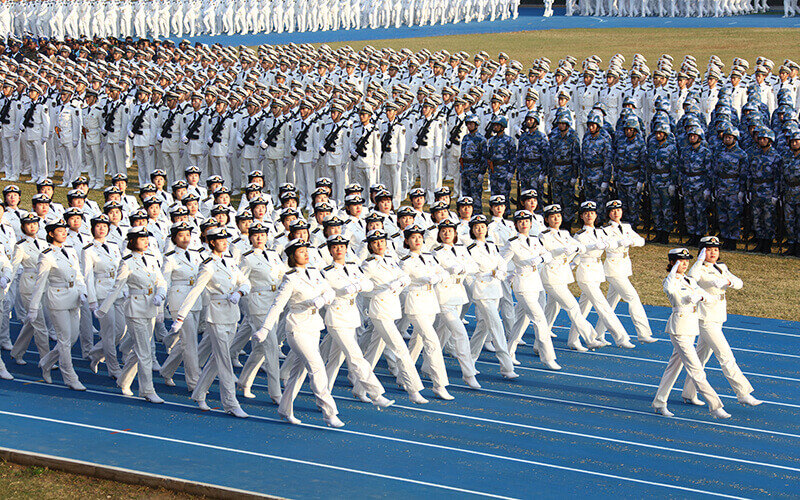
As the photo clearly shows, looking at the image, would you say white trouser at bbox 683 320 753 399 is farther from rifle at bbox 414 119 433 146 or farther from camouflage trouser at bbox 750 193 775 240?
rifle at bbox 414 119 433 146

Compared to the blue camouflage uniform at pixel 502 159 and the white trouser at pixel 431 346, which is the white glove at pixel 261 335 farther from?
the blue camouflage uniform at pixel 502 159

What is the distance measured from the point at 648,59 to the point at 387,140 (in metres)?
17.7

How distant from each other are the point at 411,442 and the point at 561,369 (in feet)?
8.84

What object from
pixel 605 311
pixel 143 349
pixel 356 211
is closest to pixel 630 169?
pixel 605 311

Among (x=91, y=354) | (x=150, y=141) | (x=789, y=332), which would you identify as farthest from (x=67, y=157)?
(x=789, y=332)

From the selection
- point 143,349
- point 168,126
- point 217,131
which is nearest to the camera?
point 143,349

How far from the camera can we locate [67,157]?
859 inches

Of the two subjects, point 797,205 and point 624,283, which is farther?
point 797,205

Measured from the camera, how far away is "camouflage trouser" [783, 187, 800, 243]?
16.0 meters

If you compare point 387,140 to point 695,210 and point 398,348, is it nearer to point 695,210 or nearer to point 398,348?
point 695,210

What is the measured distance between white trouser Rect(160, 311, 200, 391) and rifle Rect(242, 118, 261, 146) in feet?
29.9

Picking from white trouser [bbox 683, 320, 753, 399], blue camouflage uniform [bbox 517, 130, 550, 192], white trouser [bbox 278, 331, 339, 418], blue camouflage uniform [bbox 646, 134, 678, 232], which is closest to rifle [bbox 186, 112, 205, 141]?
blue camouflage uniform [bbox 517, 130, 550, 192]

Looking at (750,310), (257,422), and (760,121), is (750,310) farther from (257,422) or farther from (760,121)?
(257,422)

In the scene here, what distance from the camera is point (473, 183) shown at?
1828 cm
